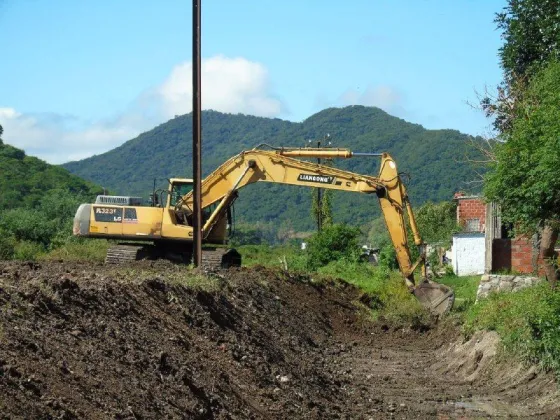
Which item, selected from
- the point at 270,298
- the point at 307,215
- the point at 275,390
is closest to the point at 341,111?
the point at 307,215

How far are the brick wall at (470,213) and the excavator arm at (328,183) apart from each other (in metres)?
29.3

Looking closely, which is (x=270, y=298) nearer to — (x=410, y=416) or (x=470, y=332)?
(x=470, y=332)

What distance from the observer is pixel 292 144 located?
14312cm

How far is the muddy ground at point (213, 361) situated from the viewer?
9500mm

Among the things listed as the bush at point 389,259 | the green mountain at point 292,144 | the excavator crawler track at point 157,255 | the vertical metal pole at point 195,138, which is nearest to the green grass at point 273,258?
the bush at point 389,259

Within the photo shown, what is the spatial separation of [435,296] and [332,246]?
15382 millimetres

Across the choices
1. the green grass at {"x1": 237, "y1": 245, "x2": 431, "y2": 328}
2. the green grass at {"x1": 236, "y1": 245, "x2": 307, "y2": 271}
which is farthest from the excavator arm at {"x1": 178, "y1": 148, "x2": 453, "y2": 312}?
the green grass at {"x1": 236, "y1": 245, "x2": 307, "y2": 271}

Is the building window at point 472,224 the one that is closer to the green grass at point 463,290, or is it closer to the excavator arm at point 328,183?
the green grass at point 463,290

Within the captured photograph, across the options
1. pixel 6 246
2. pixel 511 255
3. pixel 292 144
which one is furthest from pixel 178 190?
pixel 292 144

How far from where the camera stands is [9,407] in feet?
25.8

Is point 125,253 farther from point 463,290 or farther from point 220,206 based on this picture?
point 463,290

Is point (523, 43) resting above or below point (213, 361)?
above

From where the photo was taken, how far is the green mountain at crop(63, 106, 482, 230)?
375 ft

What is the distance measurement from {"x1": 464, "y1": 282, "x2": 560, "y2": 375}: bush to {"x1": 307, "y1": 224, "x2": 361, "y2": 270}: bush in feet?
66.7
